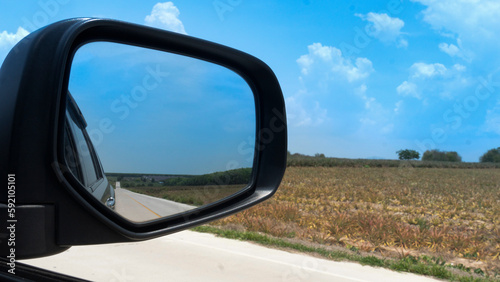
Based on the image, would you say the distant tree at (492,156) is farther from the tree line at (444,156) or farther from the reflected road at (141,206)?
the reflected road at (141,206)

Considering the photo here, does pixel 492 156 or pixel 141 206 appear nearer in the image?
pixel 141 206

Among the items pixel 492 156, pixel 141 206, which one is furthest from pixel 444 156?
pixel 141 206

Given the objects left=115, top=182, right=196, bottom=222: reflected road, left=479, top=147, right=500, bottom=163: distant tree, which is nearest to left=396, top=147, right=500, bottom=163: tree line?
left=479, top=147, right=500, bottom=163: distant tree

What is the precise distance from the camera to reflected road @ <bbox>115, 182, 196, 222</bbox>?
1.07m

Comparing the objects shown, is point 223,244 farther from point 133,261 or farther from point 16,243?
point 16,243

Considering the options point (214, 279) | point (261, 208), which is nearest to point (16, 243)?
point (214, 279)

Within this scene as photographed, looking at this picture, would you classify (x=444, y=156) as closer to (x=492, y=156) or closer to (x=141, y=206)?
(x=492, y=156)

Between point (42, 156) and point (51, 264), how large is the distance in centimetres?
460

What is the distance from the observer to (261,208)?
36.9 ft

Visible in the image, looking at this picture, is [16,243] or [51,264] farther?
[51,264]

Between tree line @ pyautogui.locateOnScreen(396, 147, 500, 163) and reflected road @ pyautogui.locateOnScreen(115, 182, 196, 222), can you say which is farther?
tree line @ pyautogui.locateOnScreen(396, 147, 500, 163)

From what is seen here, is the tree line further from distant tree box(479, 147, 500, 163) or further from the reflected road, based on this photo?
the reflected road

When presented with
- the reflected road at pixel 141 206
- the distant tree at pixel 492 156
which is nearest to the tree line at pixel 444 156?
the distant tree at pixel 492 156

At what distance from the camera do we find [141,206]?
3.76 ft
